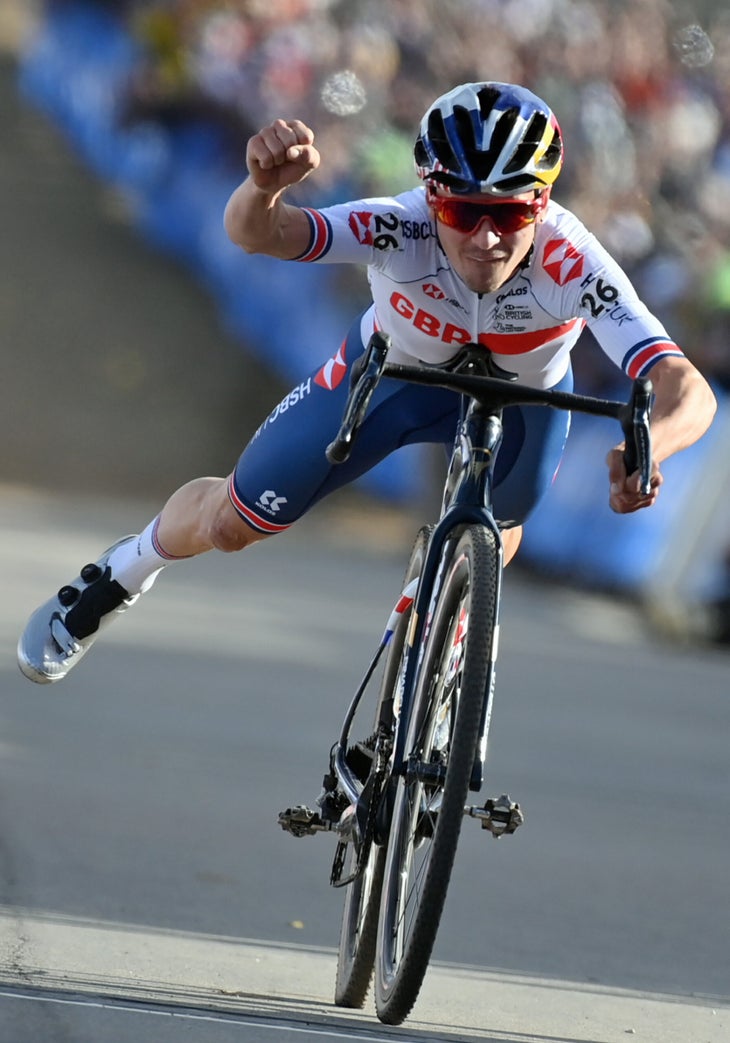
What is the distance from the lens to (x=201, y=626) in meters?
9.49

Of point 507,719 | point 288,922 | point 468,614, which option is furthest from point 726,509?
point 468,614

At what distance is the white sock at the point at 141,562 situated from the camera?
4918 millimetres

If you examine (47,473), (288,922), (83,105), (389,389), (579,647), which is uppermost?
(389,389)

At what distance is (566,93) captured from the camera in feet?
40.9

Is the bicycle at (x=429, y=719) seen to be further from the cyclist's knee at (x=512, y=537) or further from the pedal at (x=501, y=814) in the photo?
the cyclist's knee at (x=512, y=537)

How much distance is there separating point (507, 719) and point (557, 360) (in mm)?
3750

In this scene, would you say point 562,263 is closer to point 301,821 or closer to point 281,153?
point 281,153

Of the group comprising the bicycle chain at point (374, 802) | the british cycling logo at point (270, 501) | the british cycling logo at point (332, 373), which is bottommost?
the bicycle chain at point (374, 802)

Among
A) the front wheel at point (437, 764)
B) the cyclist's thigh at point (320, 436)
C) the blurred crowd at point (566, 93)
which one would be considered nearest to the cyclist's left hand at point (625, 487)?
the front wheel at point (437, 764)

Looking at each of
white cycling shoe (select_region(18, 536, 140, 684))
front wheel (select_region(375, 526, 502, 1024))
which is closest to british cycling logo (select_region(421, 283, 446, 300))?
front wheel (select_region(375, 526, 502, 1024))

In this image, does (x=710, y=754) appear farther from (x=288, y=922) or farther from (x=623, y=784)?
(x=288, y=922)

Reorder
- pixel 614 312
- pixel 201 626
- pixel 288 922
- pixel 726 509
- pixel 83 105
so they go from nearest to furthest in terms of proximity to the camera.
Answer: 1. pixel 614 312
2. pixel 288 922
3. pixel 201 626
4. pixel 726 509
5. pixel 83 105

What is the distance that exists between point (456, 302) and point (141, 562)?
4.27 ft

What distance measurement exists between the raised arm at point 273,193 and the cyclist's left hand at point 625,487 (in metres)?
0.93
